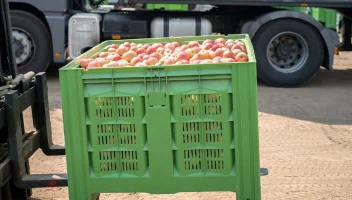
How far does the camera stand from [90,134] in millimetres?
4059

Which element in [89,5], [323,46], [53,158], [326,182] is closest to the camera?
[326,182]

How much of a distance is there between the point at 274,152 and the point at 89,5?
22.3 ft

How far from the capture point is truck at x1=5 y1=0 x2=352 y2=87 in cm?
1179

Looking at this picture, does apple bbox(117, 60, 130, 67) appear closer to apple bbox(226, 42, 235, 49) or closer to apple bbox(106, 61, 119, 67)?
apple bbox(106, 61, 119, 67)

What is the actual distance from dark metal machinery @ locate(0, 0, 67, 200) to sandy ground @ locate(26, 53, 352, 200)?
2.40 feet

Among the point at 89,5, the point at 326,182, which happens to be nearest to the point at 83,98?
the point at 326,182

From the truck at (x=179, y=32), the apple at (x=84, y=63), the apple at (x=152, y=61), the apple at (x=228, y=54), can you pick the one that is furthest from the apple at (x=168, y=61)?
the truck at (x=179, y=32)

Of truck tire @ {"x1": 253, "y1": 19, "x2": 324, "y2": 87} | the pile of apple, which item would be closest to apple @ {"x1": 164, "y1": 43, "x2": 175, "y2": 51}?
the pile of apple

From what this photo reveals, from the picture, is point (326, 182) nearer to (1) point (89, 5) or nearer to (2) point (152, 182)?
(2) point (152, 182)

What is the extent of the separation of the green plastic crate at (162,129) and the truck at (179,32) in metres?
7.75

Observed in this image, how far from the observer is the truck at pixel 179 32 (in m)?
11.8

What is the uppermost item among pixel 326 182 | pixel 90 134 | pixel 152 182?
pixel 90 134

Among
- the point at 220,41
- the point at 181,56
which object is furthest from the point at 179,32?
the point at 181,56

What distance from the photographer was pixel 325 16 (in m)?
16.4
